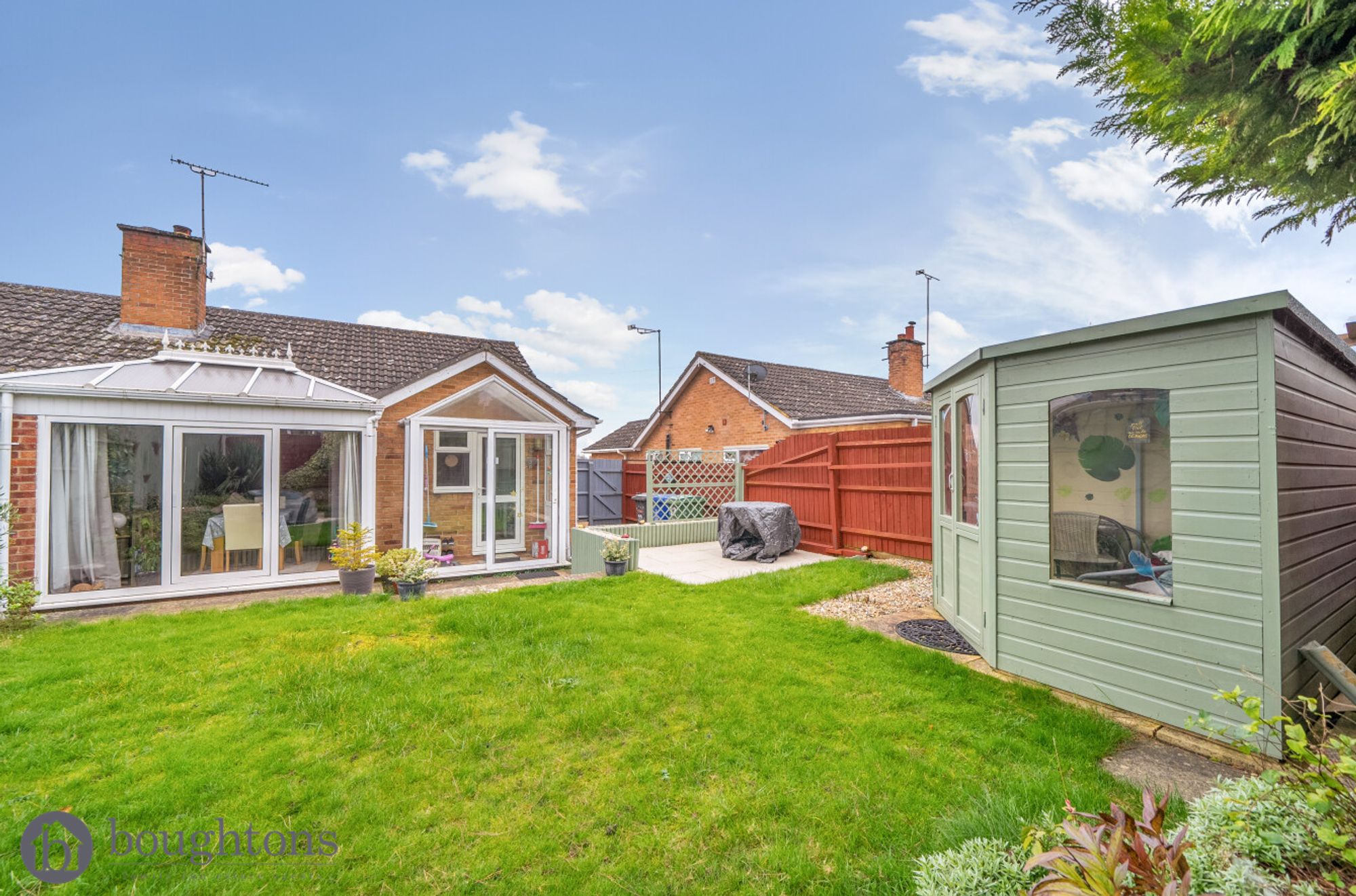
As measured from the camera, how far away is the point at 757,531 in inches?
364

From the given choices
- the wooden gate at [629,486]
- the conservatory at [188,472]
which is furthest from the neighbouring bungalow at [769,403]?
the conservatory at [188,472]

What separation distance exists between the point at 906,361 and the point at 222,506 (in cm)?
1690

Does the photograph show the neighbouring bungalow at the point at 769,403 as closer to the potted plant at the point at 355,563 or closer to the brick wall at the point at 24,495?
the potted plant at the point at 355,563

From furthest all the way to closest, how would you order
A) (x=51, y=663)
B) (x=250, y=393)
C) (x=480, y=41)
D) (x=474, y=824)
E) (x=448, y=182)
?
(x=448, y=182), (x=480, y=41), (x=250, y=393), (x=51, y=663), (x=474, y=824)

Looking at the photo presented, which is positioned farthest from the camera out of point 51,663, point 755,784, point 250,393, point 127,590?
point 250,393

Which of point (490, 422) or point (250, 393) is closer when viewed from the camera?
point (250, 393)

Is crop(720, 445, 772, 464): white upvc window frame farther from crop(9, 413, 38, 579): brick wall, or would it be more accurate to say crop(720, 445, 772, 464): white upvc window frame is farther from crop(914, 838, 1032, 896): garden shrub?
crop(914, 838, 1032, 896): garden shrub

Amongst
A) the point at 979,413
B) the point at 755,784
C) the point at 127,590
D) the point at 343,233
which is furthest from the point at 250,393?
the point at 979,413

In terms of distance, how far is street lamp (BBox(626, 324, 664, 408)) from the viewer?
68.6 feet

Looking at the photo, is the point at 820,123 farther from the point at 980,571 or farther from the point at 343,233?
the point at 343,233

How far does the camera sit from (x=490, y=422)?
8.70m

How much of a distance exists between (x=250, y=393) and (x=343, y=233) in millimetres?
6152

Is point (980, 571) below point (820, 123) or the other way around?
below

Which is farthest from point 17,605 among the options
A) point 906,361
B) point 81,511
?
point 906,361
